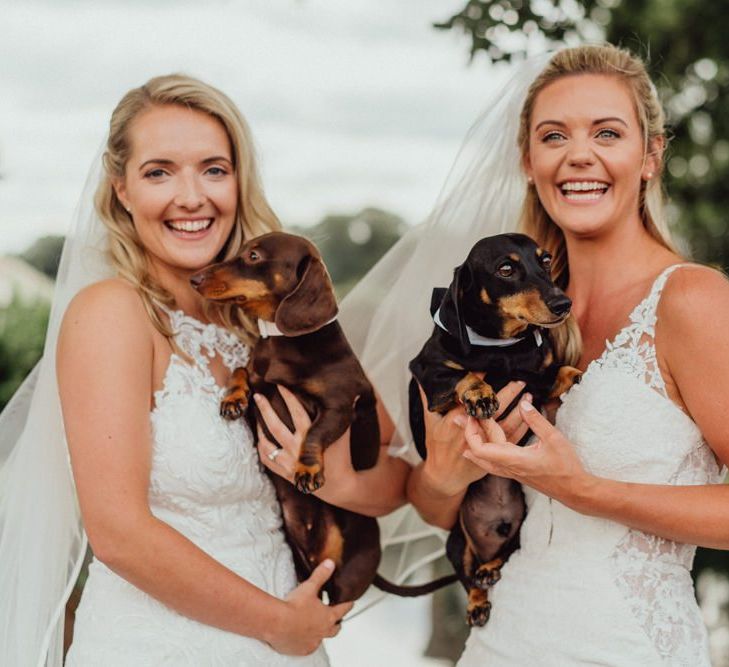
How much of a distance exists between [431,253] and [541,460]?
1.06 m

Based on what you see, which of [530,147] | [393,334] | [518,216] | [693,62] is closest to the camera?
[530,147]

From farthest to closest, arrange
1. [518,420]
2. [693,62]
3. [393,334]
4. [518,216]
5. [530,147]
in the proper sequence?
[693,62] < [393,334] < [518,216] < [530,147] < [518,420]

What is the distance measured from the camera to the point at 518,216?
297 cm

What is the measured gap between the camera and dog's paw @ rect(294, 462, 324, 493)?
2439 millimetres

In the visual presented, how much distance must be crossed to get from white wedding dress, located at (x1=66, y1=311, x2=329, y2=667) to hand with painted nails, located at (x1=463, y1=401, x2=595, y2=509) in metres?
0.64

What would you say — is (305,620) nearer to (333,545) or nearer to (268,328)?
(333,545)

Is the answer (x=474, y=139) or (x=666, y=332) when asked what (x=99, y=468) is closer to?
(x=666, y=332)

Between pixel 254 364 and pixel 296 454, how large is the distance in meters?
0.32

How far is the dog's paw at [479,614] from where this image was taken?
8.52 feet

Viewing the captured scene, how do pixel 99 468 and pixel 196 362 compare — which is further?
pixel 196 362

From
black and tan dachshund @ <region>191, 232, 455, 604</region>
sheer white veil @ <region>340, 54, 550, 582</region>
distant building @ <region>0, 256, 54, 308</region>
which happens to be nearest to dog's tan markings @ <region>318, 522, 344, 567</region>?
black and tan dachshund @ <region>191, 232, 455, 604</region>

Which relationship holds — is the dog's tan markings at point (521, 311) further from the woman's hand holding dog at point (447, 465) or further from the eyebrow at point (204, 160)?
the eyebrow at point (204, 160)

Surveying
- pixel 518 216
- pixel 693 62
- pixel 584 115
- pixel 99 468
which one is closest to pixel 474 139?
pixel 518 216

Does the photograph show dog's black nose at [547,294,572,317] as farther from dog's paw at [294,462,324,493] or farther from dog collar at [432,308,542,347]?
dog's paw at [294,462,324,493]
